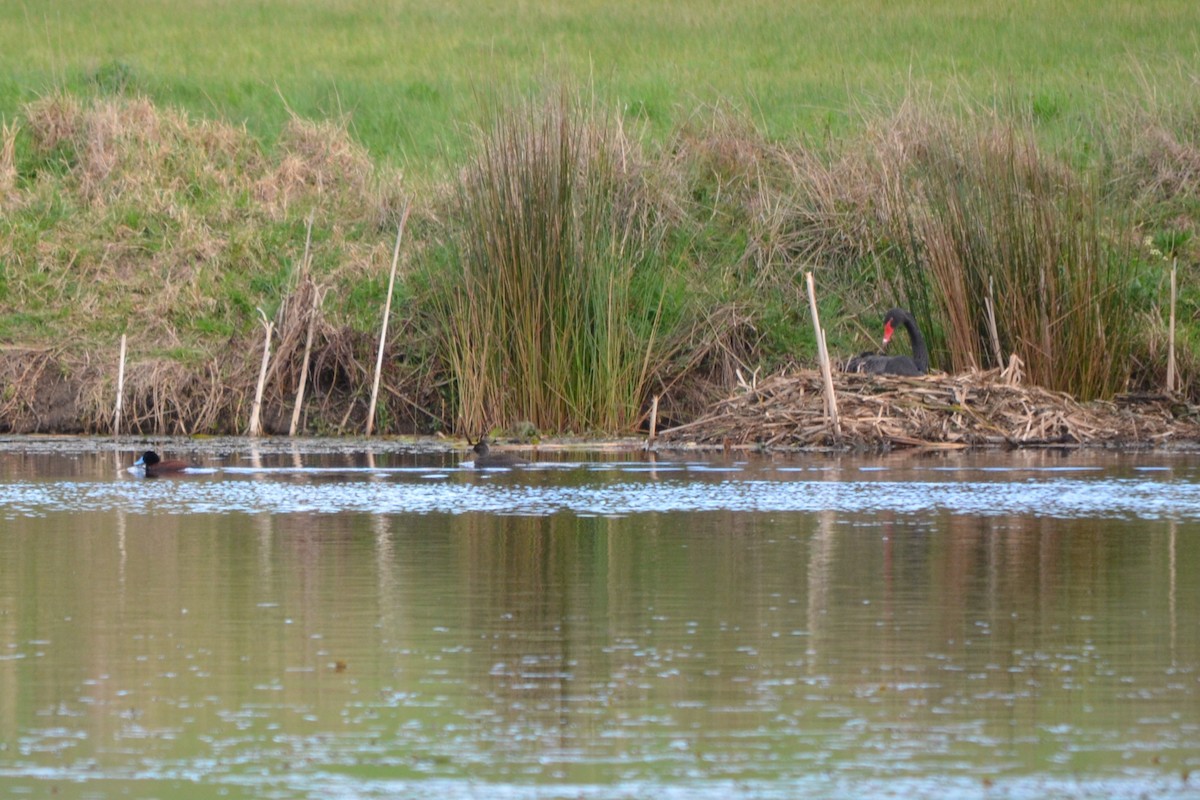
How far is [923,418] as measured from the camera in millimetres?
15164

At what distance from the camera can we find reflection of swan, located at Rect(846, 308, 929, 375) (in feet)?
51.1

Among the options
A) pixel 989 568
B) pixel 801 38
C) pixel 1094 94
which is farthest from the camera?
pixel 801 38

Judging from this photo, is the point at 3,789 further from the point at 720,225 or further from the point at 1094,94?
the point at 1094,94

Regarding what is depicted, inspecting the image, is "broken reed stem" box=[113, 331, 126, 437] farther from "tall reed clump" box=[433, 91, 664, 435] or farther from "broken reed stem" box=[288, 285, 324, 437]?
"tall reed clump" box=[433, 91, 664, 435]

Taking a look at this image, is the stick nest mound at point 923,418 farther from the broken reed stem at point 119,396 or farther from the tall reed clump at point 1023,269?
the broken reed stem at point 119,396

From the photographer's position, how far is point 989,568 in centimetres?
779

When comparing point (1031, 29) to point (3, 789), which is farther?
point (1031, 29)

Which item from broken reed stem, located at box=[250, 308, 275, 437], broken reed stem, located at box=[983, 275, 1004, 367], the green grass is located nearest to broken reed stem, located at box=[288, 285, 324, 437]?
broken reed stem, located at box=[250, 308, 275, 437]

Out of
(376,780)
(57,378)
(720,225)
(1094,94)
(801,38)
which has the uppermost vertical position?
(801,38)

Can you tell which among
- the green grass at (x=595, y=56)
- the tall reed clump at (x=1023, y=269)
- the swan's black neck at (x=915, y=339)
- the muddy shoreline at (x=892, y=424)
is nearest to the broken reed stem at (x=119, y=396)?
the muddy shoreline at (x=892, y=424)

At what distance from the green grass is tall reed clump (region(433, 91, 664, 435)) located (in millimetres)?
4948

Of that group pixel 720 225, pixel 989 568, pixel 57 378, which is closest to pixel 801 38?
pixel 720 225

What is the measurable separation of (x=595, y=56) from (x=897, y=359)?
17022 millimetres

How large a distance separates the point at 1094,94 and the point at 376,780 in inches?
927
